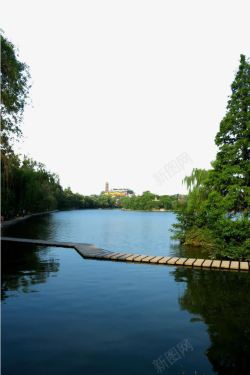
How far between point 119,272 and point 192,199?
39.4 ft

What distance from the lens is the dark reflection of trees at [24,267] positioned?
38.1 feet

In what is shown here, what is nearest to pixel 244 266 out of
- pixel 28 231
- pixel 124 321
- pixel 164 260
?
pixel 164 260

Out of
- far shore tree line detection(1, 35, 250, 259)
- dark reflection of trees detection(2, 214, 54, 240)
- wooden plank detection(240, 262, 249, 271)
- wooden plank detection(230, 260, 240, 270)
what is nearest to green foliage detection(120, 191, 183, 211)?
dark reflection of trees detection(2, 214, 54, 240)

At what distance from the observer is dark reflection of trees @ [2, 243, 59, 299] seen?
1160 cm

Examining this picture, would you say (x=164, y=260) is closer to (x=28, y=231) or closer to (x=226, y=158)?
Result: (x=226, y=158)

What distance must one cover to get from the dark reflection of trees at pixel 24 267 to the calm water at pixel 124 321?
0.23 ft

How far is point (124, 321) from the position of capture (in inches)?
322

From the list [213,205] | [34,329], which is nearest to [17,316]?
[34,329]

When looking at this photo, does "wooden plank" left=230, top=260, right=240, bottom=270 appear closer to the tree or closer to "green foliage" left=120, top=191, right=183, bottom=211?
the tree

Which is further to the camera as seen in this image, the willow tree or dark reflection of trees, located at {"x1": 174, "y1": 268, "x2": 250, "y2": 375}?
the willow tree

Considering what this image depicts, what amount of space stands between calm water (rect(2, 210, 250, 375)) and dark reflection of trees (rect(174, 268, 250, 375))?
0.06 ft

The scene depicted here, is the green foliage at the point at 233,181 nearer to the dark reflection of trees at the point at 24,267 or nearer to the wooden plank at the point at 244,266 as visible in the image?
the wooden plank at the point at 244,266

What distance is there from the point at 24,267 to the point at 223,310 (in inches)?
354

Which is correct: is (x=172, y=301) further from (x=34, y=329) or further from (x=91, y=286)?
(x=34, y=329)
